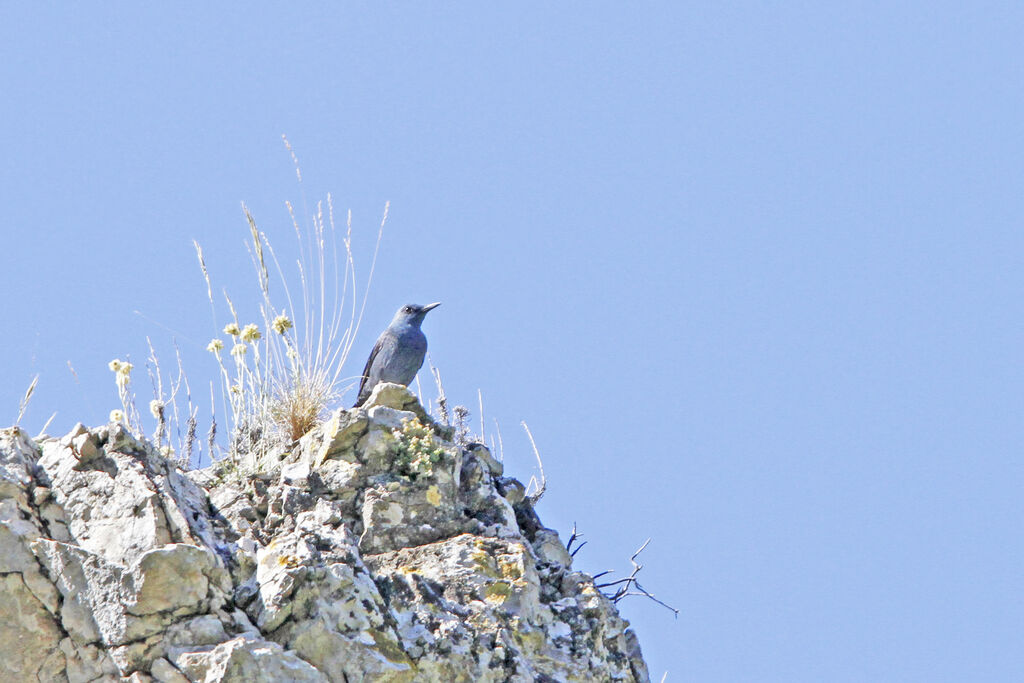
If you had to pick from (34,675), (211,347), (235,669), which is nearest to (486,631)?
(235,669)

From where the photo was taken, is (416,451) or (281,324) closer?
(416,451)

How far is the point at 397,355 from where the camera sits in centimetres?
839

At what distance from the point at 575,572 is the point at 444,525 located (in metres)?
0.77

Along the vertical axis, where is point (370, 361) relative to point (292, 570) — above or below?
above

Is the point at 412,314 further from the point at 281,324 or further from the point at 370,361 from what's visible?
the point at 281,324

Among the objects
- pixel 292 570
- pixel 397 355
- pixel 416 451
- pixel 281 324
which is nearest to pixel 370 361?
pixel 397 355

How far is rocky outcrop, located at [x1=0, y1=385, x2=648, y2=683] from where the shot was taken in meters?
4.68

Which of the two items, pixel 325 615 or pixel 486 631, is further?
pixel 486 631

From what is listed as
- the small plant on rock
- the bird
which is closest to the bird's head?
the bird

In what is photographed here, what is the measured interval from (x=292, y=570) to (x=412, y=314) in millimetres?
3975

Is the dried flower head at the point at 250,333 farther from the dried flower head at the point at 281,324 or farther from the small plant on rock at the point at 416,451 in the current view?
the small plant on rock at the point at 416,451

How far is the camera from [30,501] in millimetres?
5172

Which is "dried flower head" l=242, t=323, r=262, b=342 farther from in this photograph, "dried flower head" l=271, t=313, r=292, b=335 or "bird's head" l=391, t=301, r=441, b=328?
"bird's head" l=391, t=301, r=441, b=328

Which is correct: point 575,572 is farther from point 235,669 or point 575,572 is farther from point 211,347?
point 211,347
